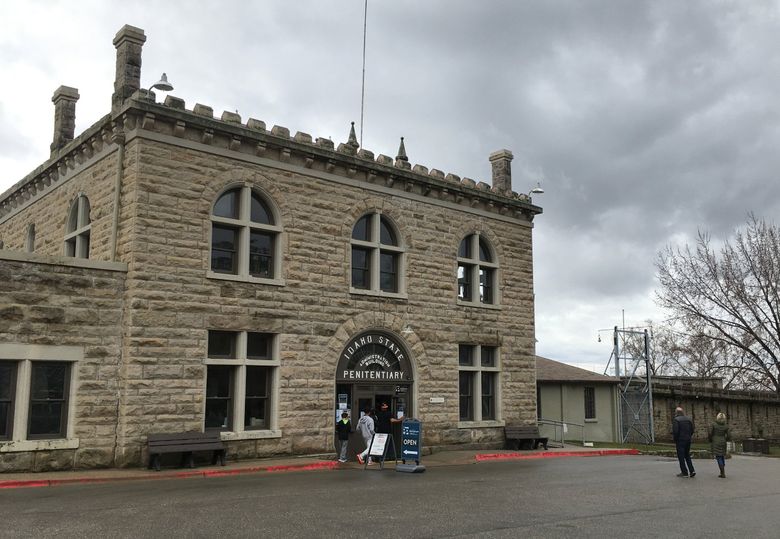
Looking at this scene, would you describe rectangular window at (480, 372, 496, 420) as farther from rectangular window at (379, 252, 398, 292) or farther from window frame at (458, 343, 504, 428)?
rectangular window at (379, 252, 398, 292)

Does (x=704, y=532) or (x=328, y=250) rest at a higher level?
(x=328, y=250)

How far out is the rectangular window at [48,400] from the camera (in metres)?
16.0

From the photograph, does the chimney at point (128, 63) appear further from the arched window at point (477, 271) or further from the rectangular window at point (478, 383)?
the rectangular window at point (478, 383)

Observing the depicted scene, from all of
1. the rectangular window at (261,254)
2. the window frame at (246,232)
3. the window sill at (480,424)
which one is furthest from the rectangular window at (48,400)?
the window sill at (480,424)

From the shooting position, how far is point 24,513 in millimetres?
10914

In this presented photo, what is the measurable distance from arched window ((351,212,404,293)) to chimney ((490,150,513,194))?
231 inches

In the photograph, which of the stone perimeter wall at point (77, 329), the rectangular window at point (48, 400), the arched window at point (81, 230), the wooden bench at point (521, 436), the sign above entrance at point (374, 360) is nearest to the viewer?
the stone perimeter wall at point (77, 329)

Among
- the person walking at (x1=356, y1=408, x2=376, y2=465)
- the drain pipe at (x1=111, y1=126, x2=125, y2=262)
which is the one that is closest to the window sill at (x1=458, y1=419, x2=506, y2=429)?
the person walking at (x1=356, y1=408, x2=376, y2=465)

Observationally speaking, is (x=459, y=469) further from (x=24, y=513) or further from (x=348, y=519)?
(x=24, y=513)

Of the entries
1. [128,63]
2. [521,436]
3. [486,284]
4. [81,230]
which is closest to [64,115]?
[81,230]

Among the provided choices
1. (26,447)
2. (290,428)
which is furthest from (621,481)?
(26,447)

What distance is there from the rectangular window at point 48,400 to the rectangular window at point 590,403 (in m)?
23.7

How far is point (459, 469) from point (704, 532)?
8.78 meters

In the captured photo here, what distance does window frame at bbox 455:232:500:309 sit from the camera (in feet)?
80.1
